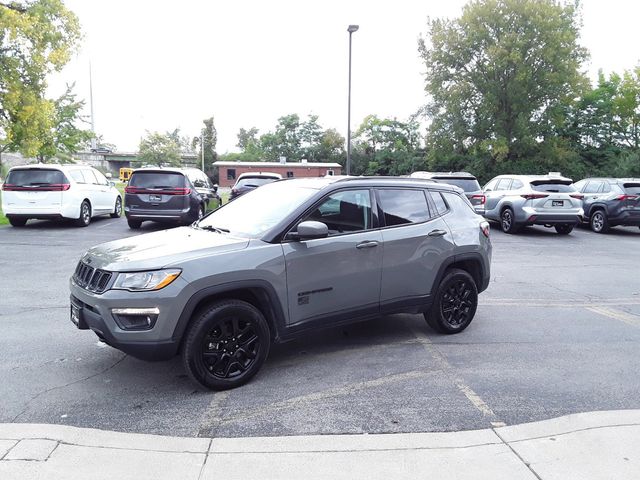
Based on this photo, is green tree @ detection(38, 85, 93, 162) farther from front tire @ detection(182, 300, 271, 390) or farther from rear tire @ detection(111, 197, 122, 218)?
front tire @ detection(182, 300, 271, 390)

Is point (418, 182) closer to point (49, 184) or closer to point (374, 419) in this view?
point (374, 419)

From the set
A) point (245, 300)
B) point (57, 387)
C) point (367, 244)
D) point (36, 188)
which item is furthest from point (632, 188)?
point (36, 188)

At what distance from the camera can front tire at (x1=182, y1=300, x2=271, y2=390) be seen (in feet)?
13.2

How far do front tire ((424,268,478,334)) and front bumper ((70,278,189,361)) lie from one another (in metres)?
2.78

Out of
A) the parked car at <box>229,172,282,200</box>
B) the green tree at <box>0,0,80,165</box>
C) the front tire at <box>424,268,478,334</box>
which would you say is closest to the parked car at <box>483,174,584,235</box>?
the parked car at <box>229,172,282,200</box>

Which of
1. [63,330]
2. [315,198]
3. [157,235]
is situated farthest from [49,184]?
[315,198]

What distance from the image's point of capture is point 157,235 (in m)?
4.93

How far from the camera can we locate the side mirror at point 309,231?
14.4 feet

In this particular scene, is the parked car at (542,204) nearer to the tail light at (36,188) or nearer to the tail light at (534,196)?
the tail light at (534,196)

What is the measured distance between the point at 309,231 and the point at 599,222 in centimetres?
1515

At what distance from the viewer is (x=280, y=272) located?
172 inches

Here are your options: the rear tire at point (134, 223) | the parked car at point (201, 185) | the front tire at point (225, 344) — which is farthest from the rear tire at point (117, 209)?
the front tire at point (225, 344)

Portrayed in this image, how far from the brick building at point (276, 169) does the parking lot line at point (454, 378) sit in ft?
184

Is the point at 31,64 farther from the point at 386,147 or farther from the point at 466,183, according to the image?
the point at 386,147
